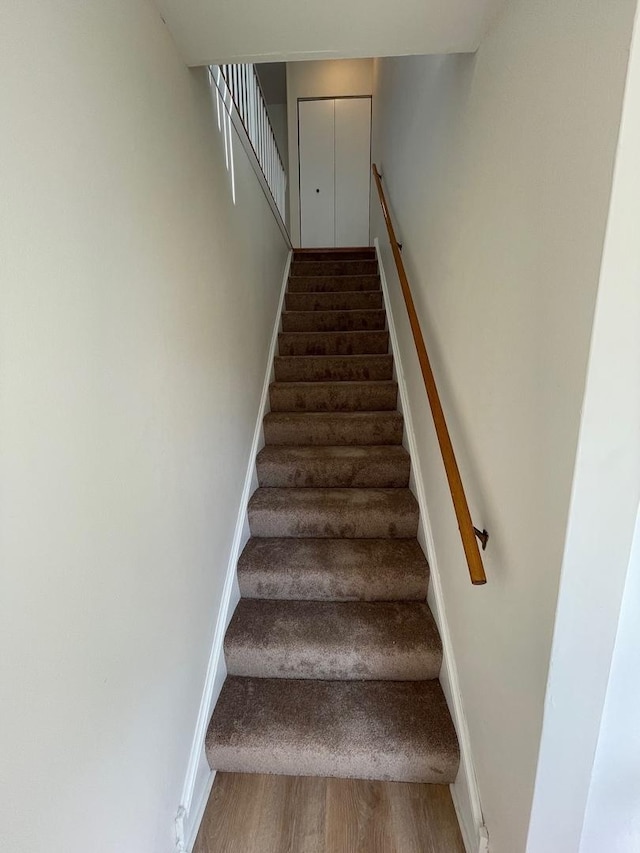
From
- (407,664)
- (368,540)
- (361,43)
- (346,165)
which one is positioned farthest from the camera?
(346,165)

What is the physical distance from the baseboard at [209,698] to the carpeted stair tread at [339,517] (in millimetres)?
104

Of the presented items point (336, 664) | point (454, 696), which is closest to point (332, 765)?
point (336, 664)

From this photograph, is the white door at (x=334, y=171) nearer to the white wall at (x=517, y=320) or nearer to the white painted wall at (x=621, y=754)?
the white wall at (x=517, y=320)

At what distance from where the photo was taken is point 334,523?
202 centimetres

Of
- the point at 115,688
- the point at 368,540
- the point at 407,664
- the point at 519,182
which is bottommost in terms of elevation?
the point at 407,664

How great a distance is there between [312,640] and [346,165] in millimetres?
5072

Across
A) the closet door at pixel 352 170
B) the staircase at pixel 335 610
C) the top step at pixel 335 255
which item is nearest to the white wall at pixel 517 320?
the staircase at pixel 335 610

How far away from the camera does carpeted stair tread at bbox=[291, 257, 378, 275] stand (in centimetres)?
382

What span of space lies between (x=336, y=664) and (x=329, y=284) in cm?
297

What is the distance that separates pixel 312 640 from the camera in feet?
5.25

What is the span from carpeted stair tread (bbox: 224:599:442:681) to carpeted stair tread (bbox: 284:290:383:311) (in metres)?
2.45

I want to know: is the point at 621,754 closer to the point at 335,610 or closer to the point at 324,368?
the point at 335,610

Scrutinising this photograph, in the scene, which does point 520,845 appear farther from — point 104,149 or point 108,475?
point 104,149

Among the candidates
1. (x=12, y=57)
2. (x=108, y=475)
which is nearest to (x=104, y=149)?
(x=12, y=57)
